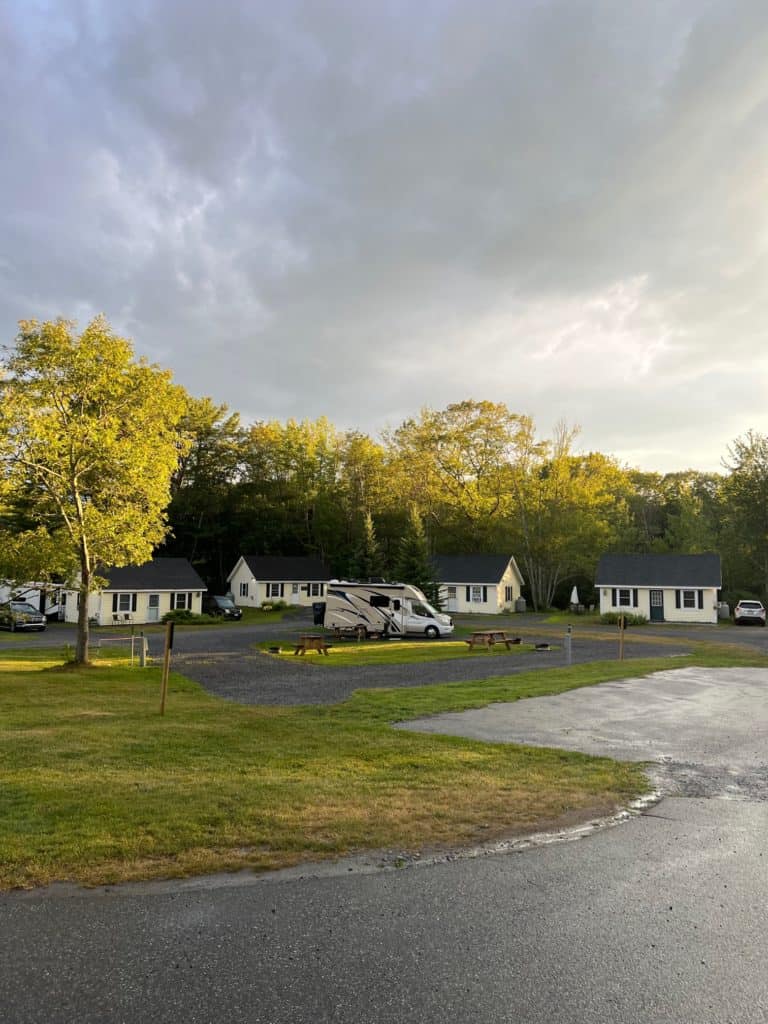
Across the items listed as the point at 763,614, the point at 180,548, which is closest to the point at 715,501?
the point at 763,614

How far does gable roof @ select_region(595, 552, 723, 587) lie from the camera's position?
1710 inches

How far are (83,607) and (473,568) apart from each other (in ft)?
124

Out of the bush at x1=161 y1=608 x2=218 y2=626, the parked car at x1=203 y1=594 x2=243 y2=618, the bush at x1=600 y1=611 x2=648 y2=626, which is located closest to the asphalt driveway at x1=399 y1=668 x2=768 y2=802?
the bush at x1=600 y1=611 x2=648 y2=626

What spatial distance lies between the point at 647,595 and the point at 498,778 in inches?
1575

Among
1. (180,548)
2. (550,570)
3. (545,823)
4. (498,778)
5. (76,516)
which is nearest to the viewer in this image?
(545,823)

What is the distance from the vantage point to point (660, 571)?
45.1 m

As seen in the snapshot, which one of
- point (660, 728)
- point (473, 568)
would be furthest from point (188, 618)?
point (660, 728)

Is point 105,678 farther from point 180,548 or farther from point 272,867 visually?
point 180,548

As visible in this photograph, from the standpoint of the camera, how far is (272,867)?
523cm

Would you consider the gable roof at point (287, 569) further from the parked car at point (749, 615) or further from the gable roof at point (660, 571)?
the parked car at point (749, 615)

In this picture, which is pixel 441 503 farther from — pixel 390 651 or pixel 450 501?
pixel 390 651

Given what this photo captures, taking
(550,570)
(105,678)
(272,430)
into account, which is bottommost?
(105,678)

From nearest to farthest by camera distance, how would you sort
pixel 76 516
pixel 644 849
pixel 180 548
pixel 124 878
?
pixel 124 878
pixel 644 849
pixel 76 516
pixel 180 548

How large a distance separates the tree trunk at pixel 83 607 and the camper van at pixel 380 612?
1331cm
